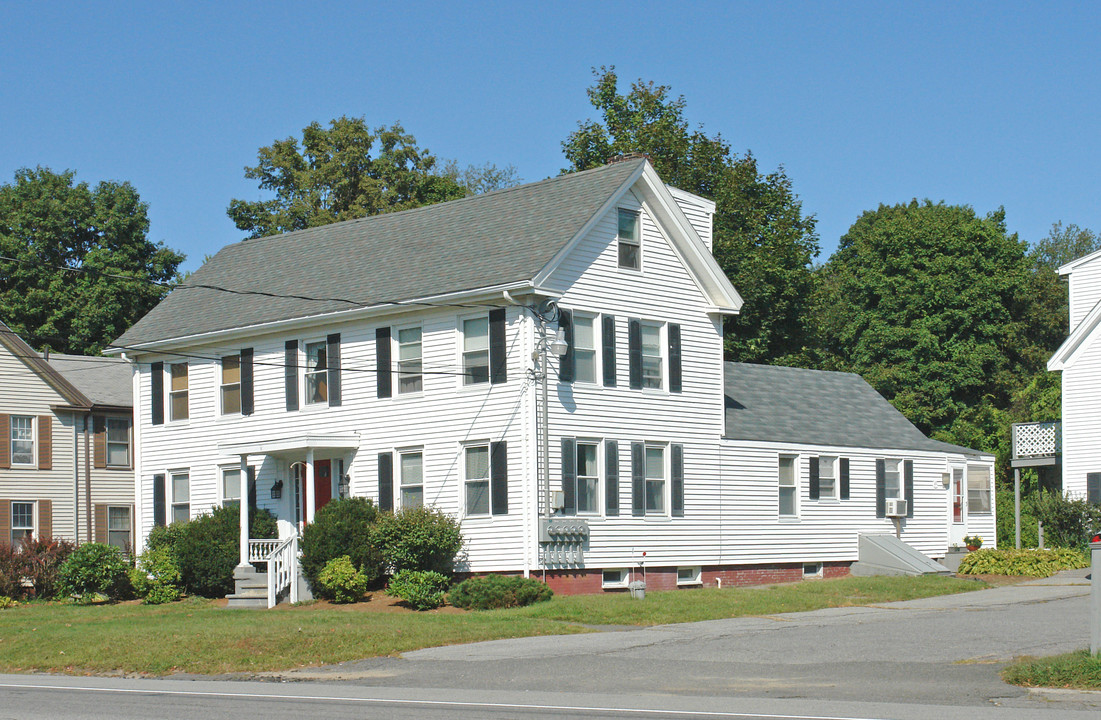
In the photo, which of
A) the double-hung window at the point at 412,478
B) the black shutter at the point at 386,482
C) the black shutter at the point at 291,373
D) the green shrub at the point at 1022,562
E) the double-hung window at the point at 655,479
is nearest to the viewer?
the double-hung window at the point at 412,478

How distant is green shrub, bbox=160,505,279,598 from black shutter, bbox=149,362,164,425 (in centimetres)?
371

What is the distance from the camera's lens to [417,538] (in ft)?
86.7

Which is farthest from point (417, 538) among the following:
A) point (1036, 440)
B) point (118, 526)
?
point (1036, 440)

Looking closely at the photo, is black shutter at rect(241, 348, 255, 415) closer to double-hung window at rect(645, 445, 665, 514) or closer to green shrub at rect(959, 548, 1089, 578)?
double-hung window at rect(645, 445, 665, 514)

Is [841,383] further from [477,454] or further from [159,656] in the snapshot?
[159,656]

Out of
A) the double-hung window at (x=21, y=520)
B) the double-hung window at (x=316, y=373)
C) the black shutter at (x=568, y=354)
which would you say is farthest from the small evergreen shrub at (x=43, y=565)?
the black shutter at (x=568, y=354)

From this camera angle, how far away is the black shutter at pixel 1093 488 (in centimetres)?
3572

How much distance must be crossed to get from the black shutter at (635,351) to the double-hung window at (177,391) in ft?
37.5

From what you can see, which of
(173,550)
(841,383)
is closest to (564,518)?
(173,550)

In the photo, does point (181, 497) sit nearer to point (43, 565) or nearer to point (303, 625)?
point (43, 565)

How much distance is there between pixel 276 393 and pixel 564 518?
825 cm

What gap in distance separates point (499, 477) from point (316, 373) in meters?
5.88

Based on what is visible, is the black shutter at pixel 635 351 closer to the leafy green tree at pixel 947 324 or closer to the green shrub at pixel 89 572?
the green shrub at pixel 89 572

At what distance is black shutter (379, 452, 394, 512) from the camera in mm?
28891
